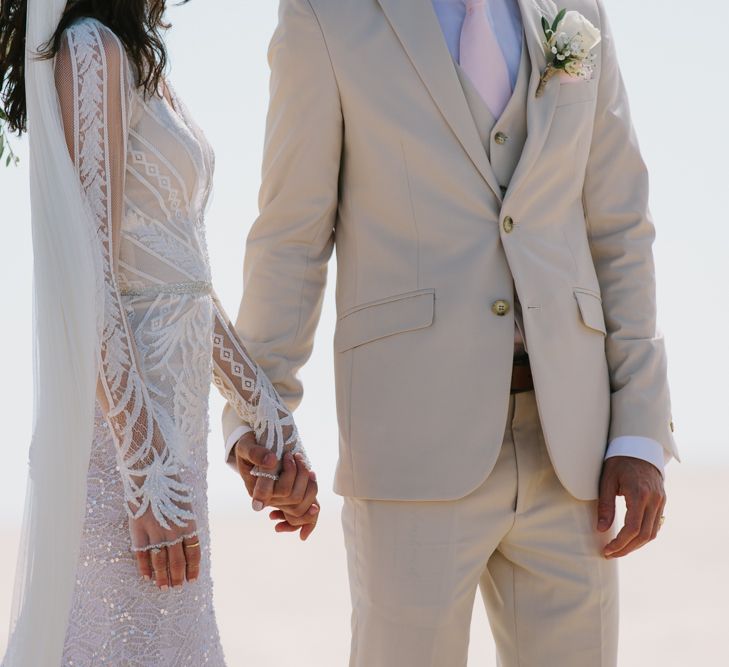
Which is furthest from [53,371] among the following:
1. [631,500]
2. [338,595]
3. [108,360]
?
[338,595]

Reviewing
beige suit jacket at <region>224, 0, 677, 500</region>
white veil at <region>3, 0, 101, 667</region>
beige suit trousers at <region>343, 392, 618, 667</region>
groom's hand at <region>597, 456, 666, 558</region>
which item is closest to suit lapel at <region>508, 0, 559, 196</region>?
beige suit jacket at <region>224, 0, 677, 500</region>

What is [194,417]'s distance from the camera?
2195 millimetres

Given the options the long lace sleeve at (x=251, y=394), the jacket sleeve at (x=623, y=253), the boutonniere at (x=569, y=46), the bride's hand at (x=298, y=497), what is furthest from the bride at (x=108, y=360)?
the jacket sleeve at (x=623, y=253)

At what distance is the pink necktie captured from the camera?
98.1 inches

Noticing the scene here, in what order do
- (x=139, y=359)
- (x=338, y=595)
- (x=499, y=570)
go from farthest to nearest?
(x=338, y=595) < (x=499, y=570) < (x=139, y=359)

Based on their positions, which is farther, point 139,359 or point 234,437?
point 234,437

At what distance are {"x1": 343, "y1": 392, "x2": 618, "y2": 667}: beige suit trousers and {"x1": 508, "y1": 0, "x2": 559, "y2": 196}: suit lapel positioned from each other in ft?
1.51

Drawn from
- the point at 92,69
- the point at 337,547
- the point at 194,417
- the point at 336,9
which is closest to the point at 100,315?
the point at 194,417

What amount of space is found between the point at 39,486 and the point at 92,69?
692mm

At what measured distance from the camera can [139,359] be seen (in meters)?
2.13

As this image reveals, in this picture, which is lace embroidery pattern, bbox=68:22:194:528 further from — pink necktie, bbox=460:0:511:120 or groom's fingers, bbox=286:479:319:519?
pink necktie, bbox=460:0:511:120

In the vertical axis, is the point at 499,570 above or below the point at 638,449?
below

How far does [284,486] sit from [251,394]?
0.18 metres

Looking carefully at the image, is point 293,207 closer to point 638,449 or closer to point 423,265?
point 423,265
